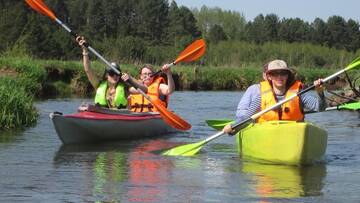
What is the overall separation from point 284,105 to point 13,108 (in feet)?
14.0

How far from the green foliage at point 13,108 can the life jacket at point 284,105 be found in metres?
3.95

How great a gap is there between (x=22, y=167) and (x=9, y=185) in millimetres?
1115

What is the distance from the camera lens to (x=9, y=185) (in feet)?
19.4

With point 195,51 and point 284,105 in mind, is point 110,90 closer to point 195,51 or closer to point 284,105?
point 195,51

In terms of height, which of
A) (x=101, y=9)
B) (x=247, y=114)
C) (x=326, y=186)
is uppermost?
(x=101, y=9)

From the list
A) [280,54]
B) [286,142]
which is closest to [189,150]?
[286,142]

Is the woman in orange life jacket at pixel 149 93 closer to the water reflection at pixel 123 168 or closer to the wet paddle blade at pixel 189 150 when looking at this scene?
the water reflection at pixel 123 168

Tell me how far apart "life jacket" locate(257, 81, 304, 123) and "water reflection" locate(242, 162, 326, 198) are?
0.64m

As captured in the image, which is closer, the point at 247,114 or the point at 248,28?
the point at 247,114

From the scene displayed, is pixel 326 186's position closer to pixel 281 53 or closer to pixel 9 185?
pixel 9 185

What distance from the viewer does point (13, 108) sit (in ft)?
33.3

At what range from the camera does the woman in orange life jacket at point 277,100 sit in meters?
7.73

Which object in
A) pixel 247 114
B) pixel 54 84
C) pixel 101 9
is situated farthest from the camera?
pixel 101 9

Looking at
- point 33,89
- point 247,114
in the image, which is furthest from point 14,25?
point 247,114
